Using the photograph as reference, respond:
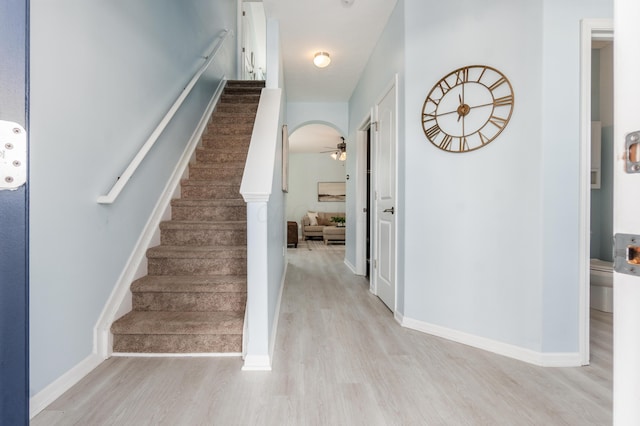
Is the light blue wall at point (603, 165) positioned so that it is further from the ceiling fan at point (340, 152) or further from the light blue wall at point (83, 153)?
the light blue wall at point (83, 153)

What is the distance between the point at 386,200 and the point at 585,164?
1.49 metres

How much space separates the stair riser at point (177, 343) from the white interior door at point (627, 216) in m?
1.81

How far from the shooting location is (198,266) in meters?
2.34

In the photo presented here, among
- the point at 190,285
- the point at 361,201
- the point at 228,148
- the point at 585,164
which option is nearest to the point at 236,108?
the point at 228,148

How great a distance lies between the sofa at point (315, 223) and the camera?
28.2 ft

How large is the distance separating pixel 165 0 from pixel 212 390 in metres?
3.11

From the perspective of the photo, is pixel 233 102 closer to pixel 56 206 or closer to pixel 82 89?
pixel 82 89

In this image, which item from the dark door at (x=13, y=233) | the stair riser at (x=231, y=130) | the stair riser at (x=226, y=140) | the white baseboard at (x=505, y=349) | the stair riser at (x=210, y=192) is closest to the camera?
the dark door at (x=13, y=233)

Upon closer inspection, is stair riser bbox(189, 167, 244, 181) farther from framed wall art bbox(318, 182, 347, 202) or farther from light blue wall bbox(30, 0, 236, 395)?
framed wall art bbox(318, 182, 347, 202)

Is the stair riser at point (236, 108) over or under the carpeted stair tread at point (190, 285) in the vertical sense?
over

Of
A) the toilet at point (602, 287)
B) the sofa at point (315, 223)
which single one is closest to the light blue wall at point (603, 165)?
the toilet at point (602, 287)

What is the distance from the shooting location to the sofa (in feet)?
28.2

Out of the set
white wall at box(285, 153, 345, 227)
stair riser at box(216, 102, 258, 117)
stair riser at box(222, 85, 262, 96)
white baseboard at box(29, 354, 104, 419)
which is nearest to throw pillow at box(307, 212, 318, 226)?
white wall at box(285, 153, 345, 227)

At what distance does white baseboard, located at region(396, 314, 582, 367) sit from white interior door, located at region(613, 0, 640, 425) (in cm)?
164
